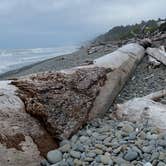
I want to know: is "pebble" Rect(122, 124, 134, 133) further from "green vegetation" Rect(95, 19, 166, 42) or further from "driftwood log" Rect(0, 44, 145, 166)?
"green vegetation" Rect(95, 19, 166, 42)

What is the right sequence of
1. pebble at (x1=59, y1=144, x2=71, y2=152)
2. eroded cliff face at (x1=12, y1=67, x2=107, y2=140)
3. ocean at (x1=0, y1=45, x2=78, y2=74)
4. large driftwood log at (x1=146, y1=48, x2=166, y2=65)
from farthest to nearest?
1. ocean at (x1=0, y1=45, x2=78, y2=74)
2. large driftwood log at (x1=146, y1=48, x2=166, y2=65)
3. eroded cliff face at (x1=12, y1=67, x2=107, y2=140)
4. pebble at (x1=59, y1=144, x2=71, y2=152)

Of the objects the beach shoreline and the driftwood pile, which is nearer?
the driftwood pile

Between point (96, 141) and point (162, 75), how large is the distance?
515cm

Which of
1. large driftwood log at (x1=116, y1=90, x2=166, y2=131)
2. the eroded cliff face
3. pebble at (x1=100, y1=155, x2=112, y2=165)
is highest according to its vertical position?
the eroded cliff face

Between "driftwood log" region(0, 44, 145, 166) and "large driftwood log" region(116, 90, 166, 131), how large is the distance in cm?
43

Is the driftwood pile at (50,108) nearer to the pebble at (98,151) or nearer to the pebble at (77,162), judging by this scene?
the pebble at (77,162)

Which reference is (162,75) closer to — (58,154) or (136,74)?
(136,74)

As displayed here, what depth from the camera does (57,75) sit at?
5.82 metres

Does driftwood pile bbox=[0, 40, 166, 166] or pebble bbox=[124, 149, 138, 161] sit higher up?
driftwood pile bbox=[0, 40, 166, 166]

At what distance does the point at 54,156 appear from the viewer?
4777 millimetres

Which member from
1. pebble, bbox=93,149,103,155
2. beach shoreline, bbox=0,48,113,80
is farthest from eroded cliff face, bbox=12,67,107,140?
beach shoreline, bbox=0,48,113,80

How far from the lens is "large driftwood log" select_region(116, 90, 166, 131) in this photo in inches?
212

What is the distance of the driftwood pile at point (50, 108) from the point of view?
4734mm

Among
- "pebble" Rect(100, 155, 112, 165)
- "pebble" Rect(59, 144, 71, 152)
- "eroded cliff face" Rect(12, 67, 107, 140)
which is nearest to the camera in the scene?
"pebble" Rect(100, 155, 112, 165)
